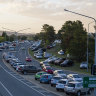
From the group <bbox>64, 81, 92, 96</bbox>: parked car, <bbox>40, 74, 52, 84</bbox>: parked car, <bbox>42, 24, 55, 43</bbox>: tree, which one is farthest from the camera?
<bbox>42, 24, 55, 43</bbox>: tree

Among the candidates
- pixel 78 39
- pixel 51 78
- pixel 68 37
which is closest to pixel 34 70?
pixel 51 78

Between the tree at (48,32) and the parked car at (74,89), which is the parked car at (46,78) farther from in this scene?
the tree at (48,32)

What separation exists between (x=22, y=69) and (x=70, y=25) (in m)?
43.5

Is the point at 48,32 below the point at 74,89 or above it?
above

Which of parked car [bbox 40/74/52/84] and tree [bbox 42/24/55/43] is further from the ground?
tree [bbox 42/24/55/43]

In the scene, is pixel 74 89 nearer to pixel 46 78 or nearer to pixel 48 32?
pixel 46 78

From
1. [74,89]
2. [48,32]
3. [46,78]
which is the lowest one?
[46,78]

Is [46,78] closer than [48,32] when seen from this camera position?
Yes

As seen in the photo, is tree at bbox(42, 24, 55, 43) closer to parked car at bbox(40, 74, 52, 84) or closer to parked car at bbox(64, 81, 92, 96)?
parked car at bbox(40, 74, 52, 84)

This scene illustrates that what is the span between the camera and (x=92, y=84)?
790 inches

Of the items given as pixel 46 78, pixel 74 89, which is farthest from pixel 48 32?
pixel 74 89

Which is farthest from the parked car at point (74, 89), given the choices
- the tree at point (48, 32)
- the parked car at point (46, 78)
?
the tree at point (48, 32)

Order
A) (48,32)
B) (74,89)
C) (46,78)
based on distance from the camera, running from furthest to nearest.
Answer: (48,32) < (46,78) < (74,89)

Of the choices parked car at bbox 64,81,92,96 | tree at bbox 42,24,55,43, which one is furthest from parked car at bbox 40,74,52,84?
tree at bbox 42,24,55,43
